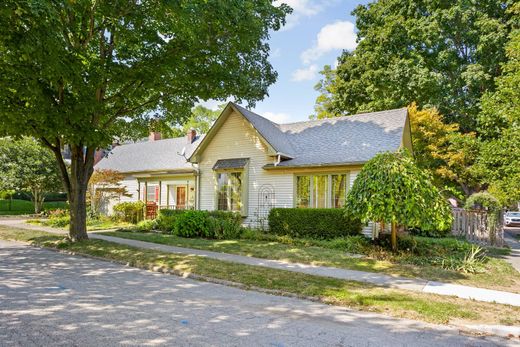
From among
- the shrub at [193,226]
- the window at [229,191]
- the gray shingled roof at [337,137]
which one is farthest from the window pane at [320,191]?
the shrub at [193,226]

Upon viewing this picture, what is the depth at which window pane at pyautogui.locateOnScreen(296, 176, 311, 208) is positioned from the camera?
15266 mm

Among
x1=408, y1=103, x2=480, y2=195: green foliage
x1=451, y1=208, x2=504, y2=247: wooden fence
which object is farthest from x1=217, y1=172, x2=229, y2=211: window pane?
x1=408, y1=103, x2=480, y2=195: green foliage

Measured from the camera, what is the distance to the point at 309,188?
15242 millimetres

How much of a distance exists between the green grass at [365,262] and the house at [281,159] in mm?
3513

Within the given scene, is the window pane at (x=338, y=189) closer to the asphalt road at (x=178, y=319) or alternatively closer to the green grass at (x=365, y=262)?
the green grass at (x=365, y=262)

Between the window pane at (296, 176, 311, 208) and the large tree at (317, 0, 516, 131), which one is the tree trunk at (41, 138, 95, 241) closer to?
the window pane at (296, 176, 311, 208)

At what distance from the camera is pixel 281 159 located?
16.0 meters

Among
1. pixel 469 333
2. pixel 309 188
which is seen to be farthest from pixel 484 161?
pixel 469 333

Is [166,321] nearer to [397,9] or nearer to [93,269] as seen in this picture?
[93,269]

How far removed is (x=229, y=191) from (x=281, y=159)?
11.6ft

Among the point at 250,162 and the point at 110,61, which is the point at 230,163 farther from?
the point at 110,61

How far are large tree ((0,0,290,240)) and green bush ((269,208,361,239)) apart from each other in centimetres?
523

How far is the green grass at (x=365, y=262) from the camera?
781 centimetres

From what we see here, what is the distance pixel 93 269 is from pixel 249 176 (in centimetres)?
953
